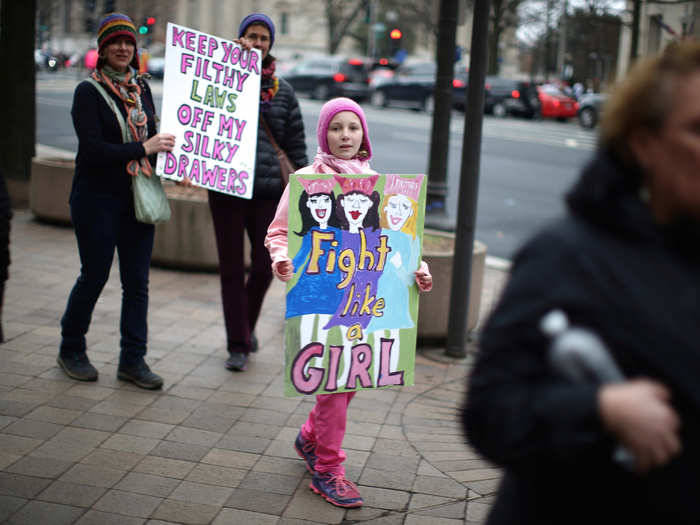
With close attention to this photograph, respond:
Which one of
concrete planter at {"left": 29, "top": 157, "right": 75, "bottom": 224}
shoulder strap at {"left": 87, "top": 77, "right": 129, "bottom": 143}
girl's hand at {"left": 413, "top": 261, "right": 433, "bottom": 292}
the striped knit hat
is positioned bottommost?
concrete planter at {"left": 29, "top": 157, "right": 75, "bottom": 224}

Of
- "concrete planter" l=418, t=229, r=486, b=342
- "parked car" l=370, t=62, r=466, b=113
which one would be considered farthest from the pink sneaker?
"parked car" l=370, t=62, r=466, b=113

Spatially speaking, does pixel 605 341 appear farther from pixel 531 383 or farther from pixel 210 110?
pixel 210 110

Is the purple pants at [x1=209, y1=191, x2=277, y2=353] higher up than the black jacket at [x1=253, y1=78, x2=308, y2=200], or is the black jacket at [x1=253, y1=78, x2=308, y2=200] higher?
the black jacket at [x1=253, y1=78, x2=308, y2=200]

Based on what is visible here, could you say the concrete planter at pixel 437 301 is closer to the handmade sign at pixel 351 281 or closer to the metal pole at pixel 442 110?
the metal pole at pixel 442 110

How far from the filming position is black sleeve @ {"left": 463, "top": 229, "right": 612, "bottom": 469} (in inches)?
55.5

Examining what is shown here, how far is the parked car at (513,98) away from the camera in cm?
3061

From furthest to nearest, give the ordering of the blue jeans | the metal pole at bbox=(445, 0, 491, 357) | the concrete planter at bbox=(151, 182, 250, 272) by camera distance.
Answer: the concrete planter at bbox=(151, 182, 250, 272)
the metal pole at bbox=(445, 0, 491, 357)
the blue jeans

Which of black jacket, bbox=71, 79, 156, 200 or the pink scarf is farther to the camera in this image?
black jacket, bbox=71, 79, 156, 200

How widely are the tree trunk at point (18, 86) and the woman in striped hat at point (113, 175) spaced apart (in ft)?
16.8

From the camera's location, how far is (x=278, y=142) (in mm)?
5086

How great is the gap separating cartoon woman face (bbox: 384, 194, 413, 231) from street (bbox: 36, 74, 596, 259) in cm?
283

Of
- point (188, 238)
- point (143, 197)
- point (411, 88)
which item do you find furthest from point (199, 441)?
point (411, 88)

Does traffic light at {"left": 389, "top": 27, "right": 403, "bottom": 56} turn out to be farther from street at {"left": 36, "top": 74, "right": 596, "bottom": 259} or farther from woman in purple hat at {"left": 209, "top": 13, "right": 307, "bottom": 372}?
woman in purple hat at {"left": 209, "top": 13, "right": 307, "bottom": 372}

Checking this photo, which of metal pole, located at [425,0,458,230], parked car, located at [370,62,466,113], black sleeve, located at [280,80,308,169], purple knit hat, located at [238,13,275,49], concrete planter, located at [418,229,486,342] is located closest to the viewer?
purple knit hat, located at [238,13,275,49]
